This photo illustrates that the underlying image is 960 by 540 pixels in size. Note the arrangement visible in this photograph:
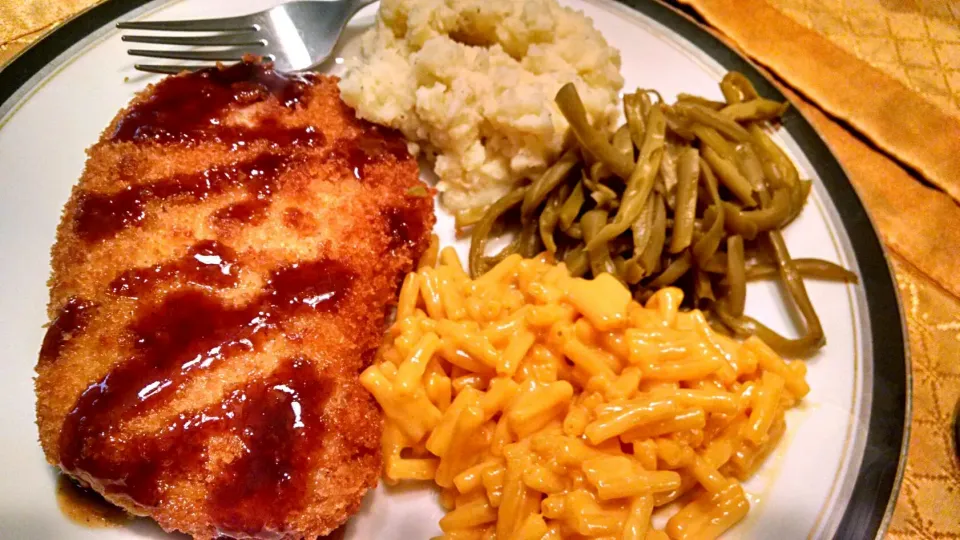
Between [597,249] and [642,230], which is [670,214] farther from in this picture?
[597,249]

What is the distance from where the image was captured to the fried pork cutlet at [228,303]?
1.80m

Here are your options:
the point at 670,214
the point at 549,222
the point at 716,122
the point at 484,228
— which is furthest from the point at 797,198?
the point at 484,228

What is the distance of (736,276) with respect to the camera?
2.38 metres

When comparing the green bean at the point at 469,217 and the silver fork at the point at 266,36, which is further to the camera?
A: the silver fork at the point at 266,36

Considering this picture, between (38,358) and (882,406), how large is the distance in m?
2.67

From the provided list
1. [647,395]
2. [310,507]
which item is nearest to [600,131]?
[647,395]

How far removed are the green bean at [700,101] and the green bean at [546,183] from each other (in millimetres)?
612

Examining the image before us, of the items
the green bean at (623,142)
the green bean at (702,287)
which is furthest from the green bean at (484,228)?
the green bean at (702,287)

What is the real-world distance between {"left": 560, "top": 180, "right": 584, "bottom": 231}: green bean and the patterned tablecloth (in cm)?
119

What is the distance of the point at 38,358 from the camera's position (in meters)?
2.03

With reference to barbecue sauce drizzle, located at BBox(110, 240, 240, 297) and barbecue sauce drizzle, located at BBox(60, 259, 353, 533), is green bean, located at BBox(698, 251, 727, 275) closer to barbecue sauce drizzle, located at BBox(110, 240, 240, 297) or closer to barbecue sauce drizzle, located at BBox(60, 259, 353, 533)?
barbecue sauce drizzle, located at BBox(60, 259, 353, 533)

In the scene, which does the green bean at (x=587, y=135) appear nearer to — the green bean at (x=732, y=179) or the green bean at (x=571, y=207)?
the green bean at (x=571, y=207)

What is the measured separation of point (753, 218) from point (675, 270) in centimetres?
34

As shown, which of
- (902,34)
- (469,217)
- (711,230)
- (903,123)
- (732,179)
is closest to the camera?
(711,230)
